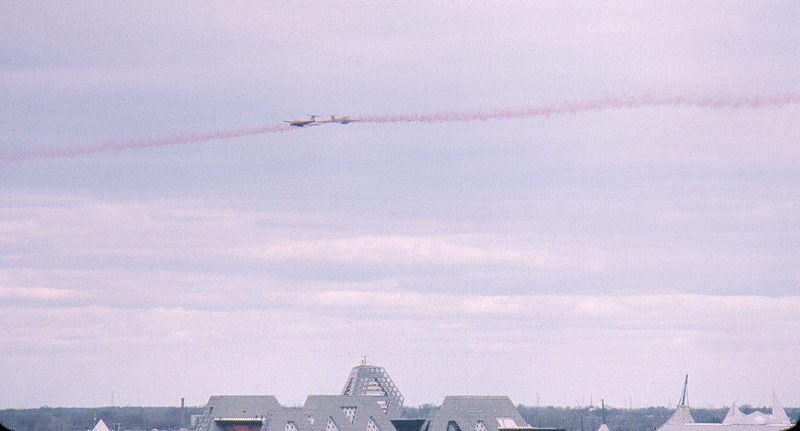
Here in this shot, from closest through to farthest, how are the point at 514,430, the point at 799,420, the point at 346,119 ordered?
the point at 799,420 < the point at 346,119 < the point at 514,430

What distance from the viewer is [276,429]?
640ft

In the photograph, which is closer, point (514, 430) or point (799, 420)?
point (799, 420)

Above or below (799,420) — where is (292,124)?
above

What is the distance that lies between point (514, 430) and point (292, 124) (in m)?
95.5

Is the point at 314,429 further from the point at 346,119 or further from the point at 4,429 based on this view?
the point at 4,429

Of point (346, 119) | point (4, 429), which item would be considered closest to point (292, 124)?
point (346, 119)

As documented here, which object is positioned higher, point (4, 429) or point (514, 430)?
point (514, 430)

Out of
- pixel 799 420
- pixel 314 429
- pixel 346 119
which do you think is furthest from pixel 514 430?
pixel 799 420

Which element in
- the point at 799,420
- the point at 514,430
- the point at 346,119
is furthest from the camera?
the point at 514,430

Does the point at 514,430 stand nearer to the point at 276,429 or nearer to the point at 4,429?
the point at 276,429

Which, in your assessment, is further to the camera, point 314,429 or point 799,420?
point 314,429

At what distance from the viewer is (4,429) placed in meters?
31.5

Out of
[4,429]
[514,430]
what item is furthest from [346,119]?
[514,430]

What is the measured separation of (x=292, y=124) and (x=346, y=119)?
5388mm
